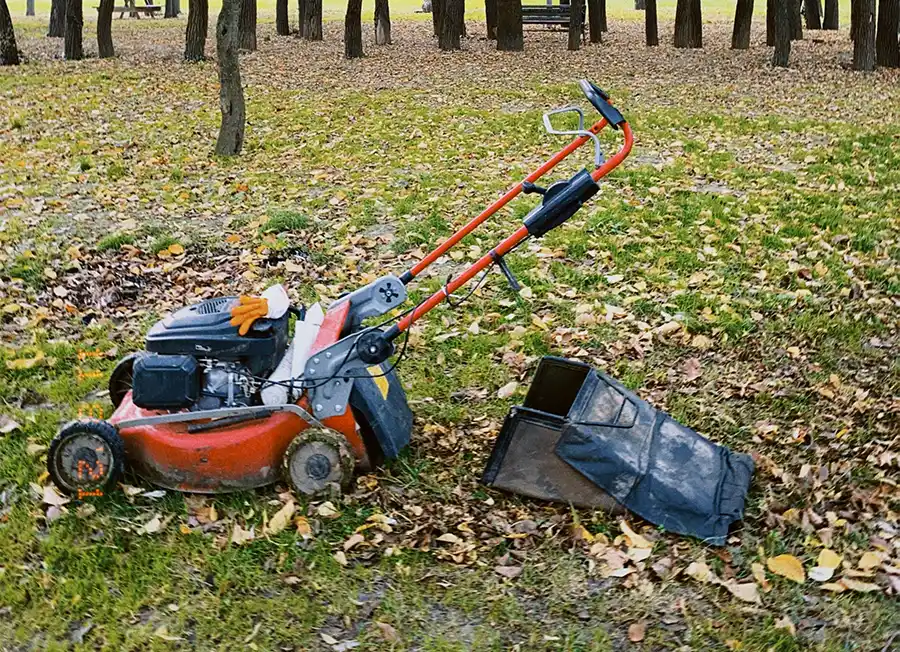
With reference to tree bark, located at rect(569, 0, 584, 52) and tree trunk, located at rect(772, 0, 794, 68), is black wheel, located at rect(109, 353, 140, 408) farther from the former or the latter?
tree bark, located at rect(569, 0, 584, 52)

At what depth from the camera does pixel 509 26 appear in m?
20.1

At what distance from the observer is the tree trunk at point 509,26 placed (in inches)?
787

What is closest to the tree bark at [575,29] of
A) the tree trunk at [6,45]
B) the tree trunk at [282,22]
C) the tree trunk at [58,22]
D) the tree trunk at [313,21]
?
the tree trunk at [313,21]

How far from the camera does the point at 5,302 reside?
6340 millimetres

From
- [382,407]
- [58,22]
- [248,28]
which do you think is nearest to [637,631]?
[382,407]

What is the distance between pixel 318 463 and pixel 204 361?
2.26ft

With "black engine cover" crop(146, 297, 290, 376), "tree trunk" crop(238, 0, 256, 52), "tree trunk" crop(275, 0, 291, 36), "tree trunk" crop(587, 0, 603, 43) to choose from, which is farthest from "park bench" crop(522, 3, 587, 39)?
"black engine cover" crop(146, 297, 290, 376)

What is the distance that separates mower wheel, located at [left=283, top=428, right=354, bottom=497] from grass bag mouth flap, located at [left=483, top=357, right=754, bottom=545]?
649 millimetres

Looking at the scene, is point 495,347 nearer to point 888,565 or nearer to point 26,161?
point 888,565

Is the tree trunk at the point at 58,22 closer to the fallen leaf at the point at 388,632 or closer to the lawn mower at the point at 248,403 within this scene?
the lawn mower at the point at 248,403

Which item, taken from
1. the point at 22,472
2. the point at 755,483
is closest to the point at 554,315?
the point at 755,483

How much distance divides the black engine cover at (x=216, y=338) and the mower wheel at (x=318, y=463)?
1.35ft

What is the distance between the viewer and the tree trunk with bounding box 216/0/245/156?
9.75m

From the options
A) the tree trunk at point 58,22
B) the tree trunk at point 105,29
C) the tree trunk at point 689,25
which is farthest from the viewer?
the tree trunk at point 58,22
